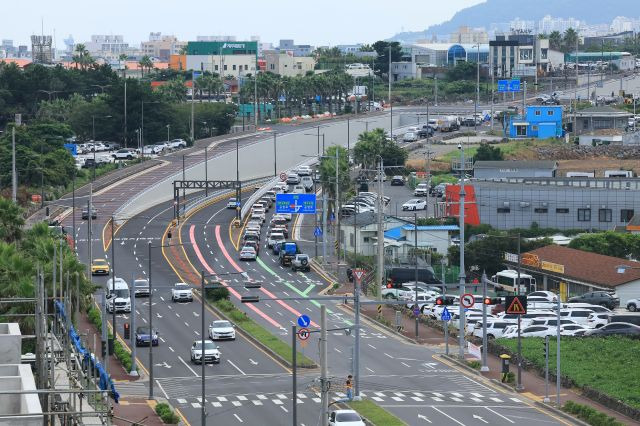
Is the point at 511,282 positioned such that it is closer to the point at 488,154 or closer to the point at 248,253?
the point at 248,253

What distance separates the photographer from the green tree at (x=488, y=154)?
7175 inches

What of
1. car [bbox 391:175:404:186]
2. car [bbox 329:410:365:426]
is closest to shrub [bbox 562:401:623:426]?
car [bbox 329:410:365:426]

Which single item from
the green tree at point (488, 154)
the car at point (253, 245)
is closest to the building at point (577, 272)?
the car at point (253, 245)

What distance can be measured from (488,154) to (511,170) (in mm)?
21633

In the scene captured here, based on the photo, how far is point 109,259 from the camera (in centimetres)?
11706

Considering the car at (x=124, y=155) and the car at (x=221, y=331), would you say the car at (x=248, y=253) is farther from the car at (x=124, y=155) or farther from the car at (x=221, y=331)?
the car at (x=124, y=155)

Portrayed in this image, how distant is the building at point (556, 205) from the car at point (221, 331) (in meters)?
45.9

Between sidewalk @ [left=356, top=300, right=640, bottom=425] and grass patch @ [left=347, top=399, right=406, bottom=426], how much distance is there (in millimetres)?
7610

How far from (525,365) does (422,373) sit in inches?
198

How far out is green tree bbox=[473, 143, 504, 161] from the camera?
598 ft

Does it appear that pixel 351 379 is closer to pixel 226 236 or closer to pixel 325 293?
pixel 325 293

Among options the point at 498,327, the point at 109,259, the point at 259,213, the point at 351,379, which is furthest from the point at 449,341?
the point at 259,213

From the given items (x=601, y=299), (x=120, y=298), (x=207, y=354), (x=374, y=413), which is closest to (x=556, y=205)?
(x=601, y=299)

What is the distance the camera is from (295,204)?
409 feet
